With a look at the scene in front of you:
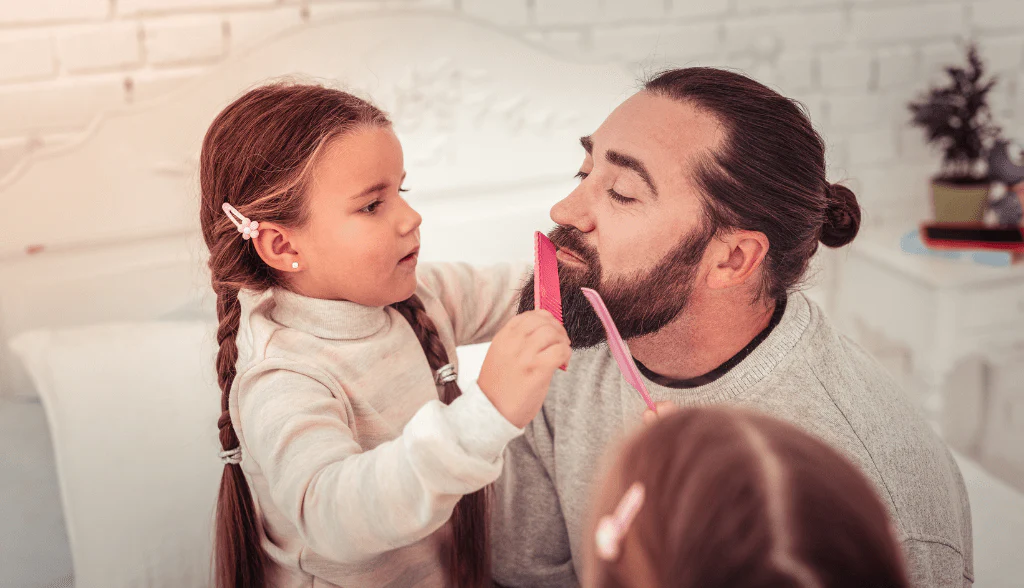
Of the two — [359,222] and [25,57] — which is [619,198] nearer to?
[359,222]

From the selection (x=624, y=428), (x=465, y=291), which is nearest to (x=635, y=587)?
(x=624, y=428)

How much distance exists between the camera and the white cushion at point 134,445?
119 cm

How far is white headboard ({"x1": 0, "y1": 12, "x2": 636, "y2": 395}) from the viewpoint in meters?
1.51

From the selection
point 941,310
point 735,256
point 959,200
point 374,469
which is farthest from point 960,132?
point 374,469

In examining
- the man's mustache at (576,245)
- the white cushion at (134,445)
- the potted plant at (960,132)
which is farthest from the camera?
the potted plant at (960,132)

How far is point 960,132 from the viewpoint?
2.10m

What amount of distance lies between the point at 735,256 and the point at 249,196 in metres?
0.55

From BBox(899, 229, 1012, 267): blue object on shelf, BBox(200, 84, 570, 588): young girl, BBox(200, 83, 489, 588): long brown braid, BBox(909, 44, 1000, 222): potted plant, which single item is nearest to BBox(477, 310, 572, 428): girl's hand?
BBox(200, 84, 570, 588): young girl

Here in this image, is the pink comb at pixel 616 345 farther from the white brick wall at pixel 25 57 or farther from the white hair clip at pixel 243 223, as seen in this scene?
the white brick wall at pixel 25 57

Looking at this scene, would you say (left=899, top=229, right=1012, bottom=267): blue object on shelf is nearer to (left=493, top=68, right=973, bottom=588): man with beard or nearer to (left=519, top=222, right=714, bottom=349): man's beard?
(left=493, top=68, right=973, bottom=588): man with beard

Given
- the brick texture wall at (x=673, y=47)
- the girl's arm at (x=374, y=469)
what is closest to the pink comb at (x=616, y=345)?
the girl's arm at (x=374, y=469)

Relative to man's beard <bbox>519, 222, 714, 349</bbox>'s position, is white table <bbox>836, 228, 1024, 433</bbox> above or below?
below

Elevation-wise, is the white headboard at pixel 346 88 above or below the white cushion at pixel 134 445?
above

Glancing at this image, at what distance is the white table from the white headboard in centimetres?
78
